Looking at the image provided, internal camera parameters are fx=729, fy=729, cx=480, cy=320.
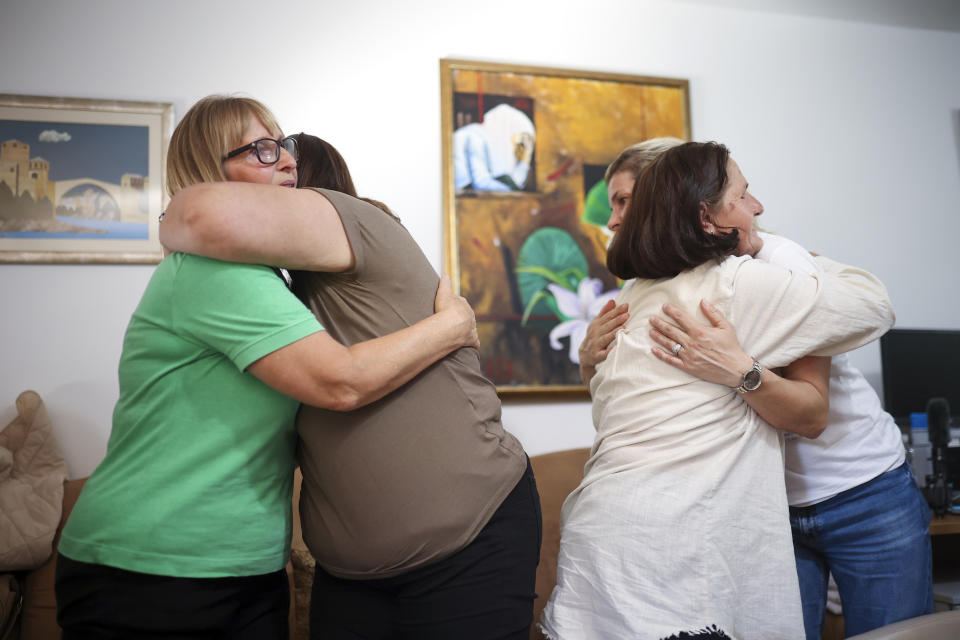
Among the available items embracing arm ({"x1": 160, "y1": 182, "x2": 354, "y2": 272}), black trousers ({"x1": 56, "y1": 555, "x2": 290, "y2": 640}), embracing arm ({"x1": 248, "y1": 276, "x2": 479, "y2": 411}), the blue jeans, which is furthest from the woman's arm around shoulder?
black trousers ({"x1": 56, "y1": 555, "x2": 290, "y2": 640})

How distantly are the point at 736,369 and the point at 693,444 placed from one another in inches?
5.7

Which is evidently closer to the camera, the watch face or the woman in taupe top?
the woman in taupe top

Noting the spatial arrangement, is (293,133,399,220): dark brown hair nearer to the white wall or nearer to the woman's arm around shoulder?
the woman's arm around shoulder

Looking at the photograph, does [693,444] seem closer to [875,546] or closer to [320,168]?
[875,546]

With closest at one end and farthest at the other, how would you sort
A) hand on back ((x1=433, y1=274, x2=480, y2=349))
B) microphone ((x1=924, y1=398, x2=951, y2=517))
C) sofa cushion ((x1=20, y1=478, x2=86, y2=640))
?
1. hand on back ((x1=433, y1=274, x2=480, y2=349))
2. sofa cushion ((x1=20, y1=478, x2=86, y2=640))
3. microphone ((x1=924, y1=398, x2=951, y2=517))

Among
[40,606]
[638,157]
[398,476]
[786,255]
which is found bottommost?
[40,606]

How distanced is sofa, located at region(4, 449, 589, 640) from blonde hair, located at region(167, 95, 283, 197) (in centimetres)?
130

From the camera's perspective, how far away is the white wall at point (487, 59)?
2578mm

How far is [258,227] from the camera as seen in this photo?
970 millimetres

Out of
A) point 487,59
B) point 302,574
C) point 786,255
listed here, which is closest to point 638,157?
point 786,255

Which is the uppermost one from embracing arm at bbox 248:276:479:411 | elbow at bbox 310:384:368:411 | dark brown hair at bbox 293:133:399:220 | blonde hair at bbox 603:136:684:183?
blonde hair at bbox 603:136:684:183

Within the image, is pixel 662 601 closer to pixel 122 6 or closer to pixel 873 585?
pixel 873 585

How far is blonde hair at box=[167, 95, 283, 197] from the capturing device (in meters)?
1.21

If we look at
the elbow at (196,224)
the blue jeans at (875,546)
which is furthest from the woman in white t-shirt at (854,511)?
the elbow at (196,224)
